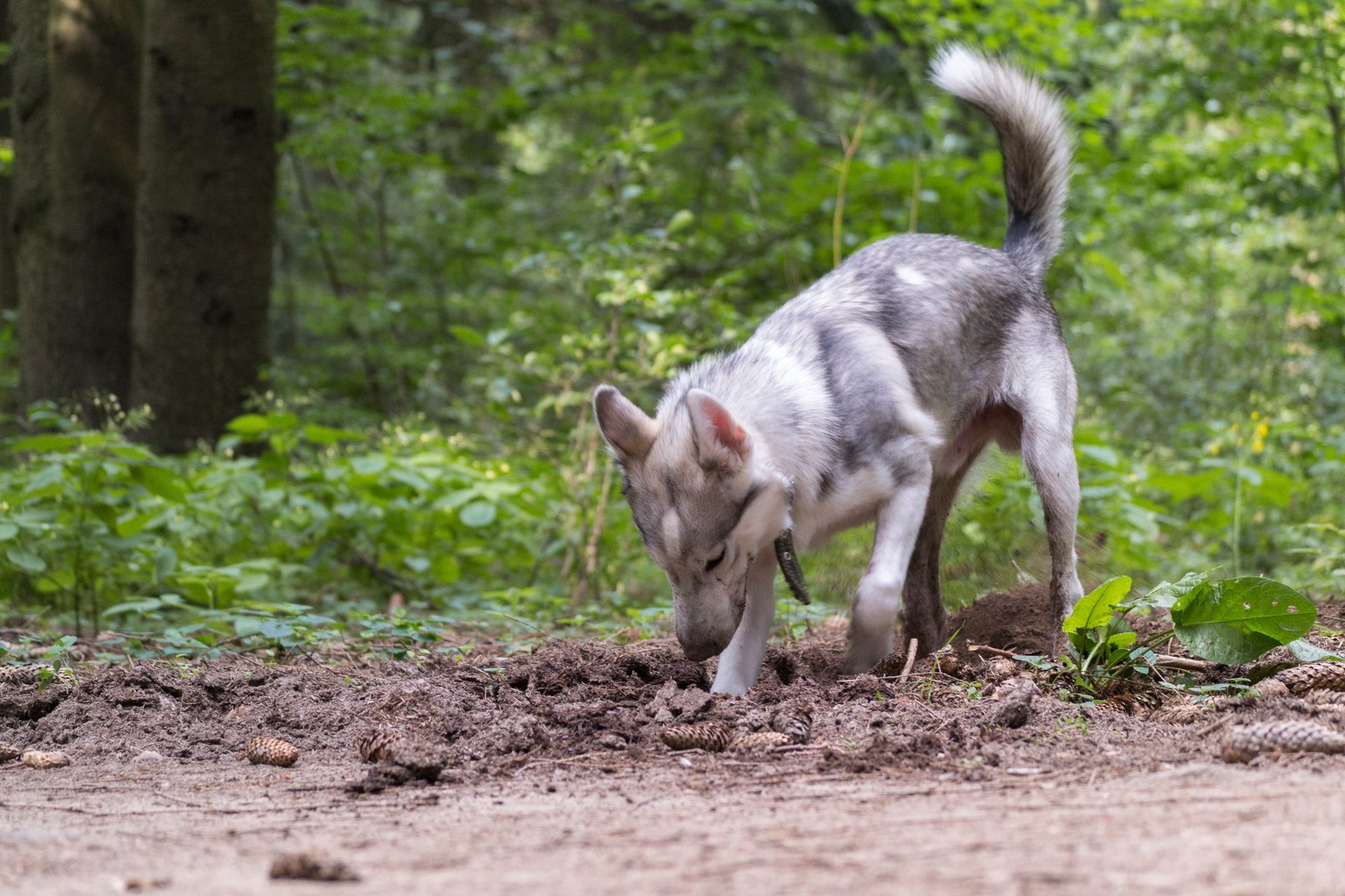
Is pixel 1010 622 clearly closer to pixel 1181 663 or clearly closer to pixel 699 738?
pixel 1181 663

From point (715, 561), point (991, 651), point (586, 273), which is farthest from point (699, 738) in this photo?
point (586, 273)

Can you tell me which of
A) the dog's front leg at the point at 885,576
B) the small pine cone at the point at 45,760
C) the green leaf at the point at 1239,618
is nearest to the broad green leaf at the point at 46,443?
the small pine cone at the point at 45,760

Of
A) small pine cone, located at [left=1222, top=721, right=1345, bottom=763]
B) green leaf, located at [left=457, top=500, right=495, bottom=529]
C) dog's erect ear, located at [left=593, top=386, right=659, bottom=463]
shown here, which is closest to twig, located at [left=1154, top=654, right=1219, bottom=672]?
small pine cone, located at [left=1222, top=721, right=1345, bottom=763]

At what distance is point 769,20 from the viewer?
13375mm

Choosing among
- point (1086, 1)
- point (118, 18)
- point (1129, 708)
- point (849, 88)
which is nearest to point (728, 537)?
point (1129, 708)

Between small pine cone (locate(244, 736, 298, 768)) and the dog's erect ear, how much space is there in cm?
149

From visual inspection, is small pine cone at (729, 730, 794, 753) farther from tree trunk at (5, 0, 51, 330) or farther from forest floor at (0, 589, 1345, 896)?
tree trunk at (5, 0, 51, 330)

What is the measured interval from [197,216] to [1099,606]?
763 centimetres

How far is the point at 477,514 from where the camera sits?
6676mm

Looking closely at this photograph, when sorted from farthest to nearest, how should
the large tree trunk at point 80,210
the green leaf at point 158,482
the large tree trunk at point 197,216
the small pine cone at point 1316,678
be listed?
the large tree trunk at point 80,210 → the large tree trunk at point 197,216 → the green leaf at point 158,482 → the small pine cone at point 1316,678

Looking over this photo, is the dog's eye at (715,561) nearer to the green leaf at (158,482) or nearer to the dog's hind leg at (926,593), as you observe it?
the dog's hind leg at (926,593)

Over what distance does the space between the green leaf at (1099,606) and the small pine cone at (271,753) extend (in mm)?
2484

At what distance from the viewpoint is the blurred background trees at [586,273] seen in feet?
23.5

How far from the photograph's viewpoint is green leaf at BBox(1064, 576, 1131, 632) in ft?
12.5
